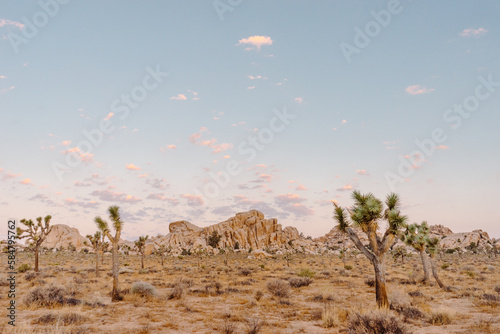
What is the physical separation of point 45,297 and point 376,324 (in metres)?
14.6

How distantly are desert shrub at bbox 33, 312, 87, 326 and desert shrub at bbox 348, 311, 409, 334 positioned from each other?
9.92 meters

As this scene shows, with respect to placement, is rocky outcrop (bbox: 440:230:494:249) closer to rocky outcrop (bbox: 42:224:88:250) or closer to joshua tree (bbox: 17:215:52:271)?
joshua tree (bbox: 17:215:52:271)

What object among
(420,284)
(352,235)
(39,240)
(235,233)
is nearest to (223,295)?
(352,235)

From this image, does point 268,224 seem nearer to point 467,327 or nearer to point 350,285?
point 350,285

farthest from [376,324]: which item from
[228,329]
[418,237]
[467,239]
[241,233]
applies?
[467,239]

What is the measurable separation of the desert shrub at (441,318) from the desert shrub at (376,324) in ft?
11.3

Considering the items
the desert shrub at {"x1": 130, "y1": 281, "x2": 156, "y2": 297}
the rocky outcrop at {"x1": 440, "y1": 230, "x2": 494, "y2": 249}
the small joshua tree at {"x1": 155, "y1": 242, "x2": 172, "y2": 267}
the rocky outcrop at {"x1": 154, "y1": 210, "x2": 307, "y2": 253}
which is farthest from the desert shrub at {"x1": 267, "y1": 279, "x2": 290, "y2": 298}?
the rocky outcrop at {"x1": 440, "y1": 230, "x2": 494, "y2": 249}

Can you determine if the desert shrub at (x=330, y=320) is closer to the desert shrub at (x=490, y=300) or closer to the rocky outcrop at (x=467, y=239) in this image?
the desert shrub at (x=490, y=300)

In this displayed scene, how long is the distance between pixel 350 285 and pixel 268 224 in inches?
5066

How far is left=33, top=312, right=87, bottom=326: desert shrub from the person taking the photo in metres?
10.7

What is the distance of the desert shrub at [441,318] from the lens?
11406 millimetres

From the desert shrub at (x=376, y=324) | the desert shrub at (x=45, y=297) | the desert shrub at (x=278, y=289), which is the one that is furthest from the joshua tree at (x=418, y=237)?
the desert shrub at (x=45, y=297)

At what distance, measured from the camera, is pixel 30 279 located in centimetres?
2286

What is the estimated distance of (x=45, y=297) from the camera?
45.7 feet
